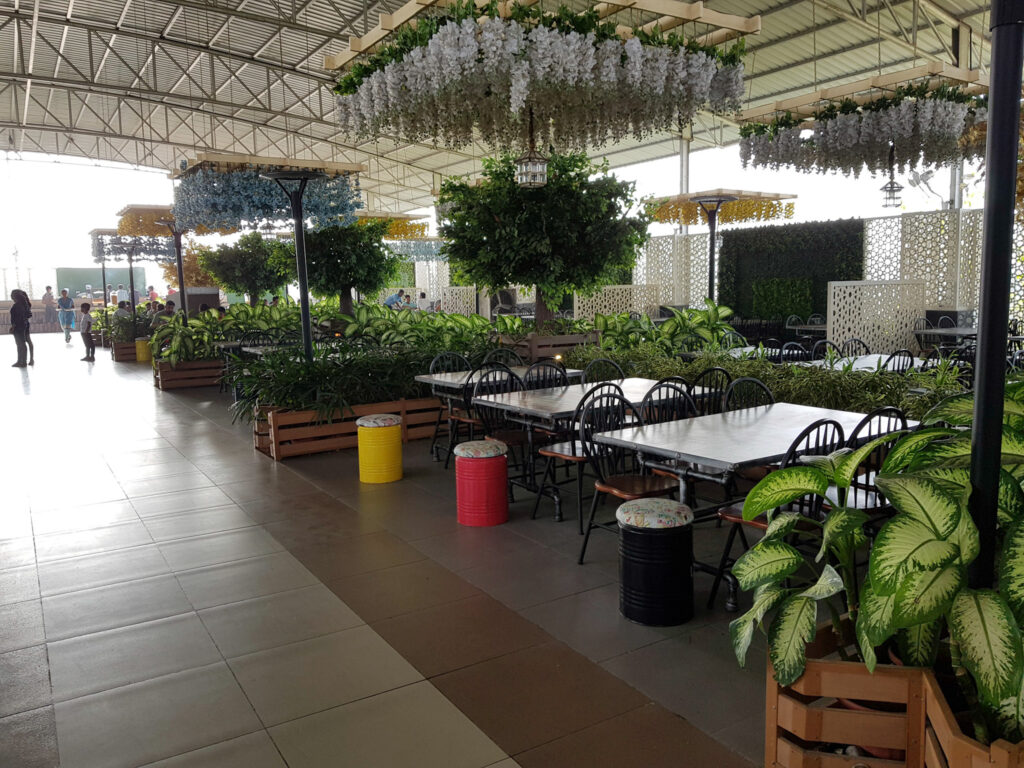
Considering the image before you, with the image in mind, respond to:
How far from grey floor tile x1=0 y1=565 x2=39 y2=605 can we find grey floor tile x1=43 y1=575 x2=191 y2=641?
14cm

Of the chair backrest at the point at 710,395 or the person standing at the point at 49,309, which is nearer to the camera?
the chair backrest at the point at 710,395

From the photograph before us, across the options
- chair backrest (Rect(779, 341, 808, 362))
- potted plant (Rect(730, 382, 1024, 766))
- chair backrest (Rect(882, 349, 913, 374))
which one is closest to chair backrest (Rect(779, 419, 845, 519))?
potted plant (Rect(730, 382, 1024, 766))

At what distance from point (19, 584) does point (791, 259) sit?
1390cm

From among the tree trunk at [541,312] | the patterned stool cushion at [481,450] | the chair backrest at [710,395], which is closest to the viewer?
the patterned stool cushion at [481,450]

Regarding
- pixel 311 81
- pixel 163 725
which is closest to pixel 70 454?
pixel 163 725

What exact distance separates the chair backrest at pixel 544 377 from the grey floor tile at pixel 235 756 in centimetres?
387

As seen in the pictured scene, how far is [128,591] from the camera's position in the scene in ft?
12.6

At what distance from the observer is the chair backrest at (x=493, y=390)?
19.2ft

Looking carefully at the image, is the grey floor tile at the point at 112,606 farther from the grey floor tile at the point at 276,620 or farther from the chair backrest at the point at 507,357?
the chair backrest at the point at 507,357

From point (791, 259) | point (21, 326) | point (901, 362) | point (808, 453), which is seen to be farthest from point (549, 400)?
point (21, 326)

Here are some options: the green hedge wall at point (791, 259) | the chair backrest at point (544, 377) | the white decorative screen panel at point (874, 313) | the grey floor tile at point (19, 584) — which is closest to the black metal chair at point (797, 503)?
the chair backrest at point (544, 377)

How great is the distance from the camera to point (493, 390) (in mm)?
6156

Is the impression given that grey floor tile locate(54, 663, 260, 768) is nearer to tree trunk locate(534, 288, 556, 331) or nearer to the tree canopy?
tree trunk locate(534, 288, 556, 331)

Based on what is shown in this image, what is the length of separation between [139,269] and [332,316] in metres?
24.7
